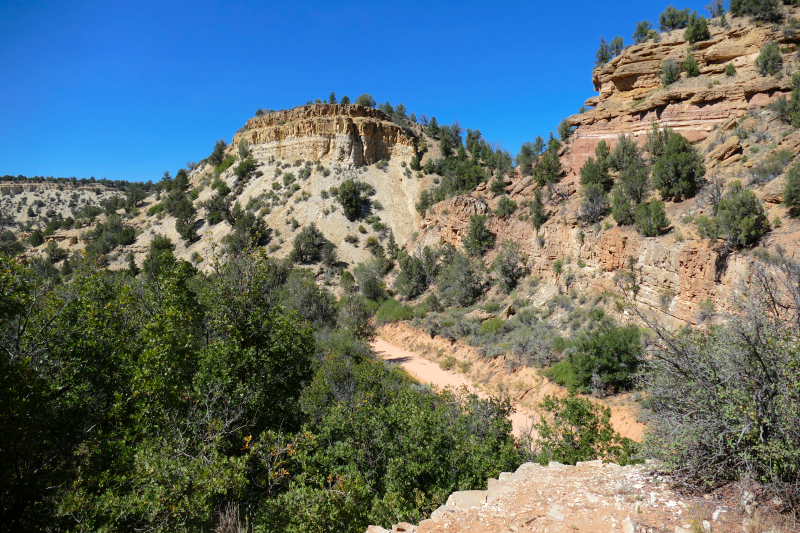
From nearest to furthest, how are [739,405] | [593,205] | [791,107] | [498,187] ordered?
[739,405], [791,107], [593,205], [498,187]

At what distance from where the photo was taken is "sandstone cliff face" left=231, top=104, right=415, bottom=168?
44062 mm

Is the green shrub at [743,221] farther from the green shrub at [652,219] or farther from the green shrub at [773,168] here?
the green shrub at [652,219]

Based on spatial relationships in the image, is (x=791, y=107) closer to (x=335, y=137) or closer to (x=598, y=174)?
(x=598, y=174)

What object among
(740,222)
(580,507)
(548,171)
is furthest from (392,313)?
(580,507)

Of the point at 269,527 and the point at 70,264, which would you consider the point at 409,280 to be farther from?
the point at 70,264

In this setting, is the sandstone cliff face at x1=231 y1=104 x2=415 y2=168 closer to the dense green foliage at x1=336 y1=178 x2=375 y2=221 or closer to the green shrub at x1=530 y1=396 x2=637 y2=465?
the dense green foliage at x1=336 y1=178 x2=375 y2=221

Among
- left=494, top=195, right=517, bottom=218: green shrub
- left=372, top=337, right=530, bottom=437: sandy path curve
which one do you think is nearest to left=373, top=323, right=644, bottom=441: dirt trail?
left=372, top=337, right=530, bottom=437: sandy path curve

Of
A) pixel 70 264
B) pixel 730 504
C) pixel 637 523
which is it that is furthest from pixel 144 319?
pixel 70 264

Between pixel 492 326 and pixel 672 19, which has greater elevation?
pixel 672 19

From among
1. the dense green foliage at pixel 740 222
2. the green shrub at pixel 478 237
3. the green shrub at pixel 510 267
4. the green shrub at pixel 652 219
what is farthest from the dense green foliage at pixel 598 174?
the dense green foliage at pixel 740 222

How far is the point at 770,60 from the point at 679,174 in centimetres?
960

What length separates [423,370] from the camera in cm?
1933

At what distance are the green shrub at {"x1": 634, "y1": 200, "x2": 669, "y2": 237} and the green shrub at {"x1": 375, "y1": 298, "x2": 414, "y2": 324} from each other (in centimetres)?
1461

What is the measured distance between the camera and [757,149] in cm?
1692
